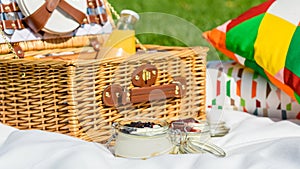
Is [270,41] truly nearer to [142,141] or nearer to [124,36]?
[124,36]

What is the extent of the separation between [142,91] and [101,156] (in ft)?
0.95

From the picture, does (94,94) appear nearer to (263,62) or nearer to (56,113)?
(56,113)

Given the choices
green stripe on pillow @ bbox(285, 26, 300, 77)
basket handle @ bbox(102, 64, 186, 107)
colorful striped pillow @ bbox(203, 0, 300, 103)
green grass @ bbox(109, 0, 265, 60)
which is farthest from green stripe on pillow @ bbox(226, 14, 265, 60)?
green grass @ bbox(109, 0, 265, 60)

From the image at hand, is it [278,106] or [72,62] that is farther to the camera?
[278,106]

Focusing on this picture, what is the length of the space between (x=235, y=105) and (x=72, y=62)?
1.82 ft

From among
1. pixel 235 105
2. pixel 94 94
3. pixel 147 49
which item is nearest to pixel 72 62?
pixel 94 94

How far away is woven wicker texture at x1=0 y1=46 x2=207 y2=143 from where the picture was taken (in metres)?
1.46

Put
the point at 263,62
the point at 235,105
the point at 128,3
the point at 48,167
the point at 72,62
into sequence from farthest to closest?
1. the point at 128,3
2. the point at 235,105
3. the point at 263,62
4. the point at 72,62
5. the point at 48,167

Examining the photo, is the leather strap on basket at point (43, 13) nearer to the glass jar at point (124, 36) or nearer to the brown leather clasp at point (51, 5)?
the brown leather clasp at point (51, 5)

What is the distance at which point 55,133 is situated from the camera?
144 cm

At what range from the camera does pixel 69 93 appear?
1.46 metres

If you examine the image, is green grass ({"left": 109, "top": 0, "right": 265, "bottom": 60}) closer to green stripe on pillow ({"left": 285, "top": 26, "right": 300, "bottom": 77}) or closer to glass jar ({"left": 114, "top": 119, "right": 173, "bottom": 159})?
green stripe on pillow ({"left": 285, "top": 26, "right": 300, "bottom": 77})

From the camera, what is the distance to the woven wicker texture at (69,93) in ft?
4.78

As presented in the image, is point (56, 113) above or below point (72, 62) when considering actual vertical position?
below
